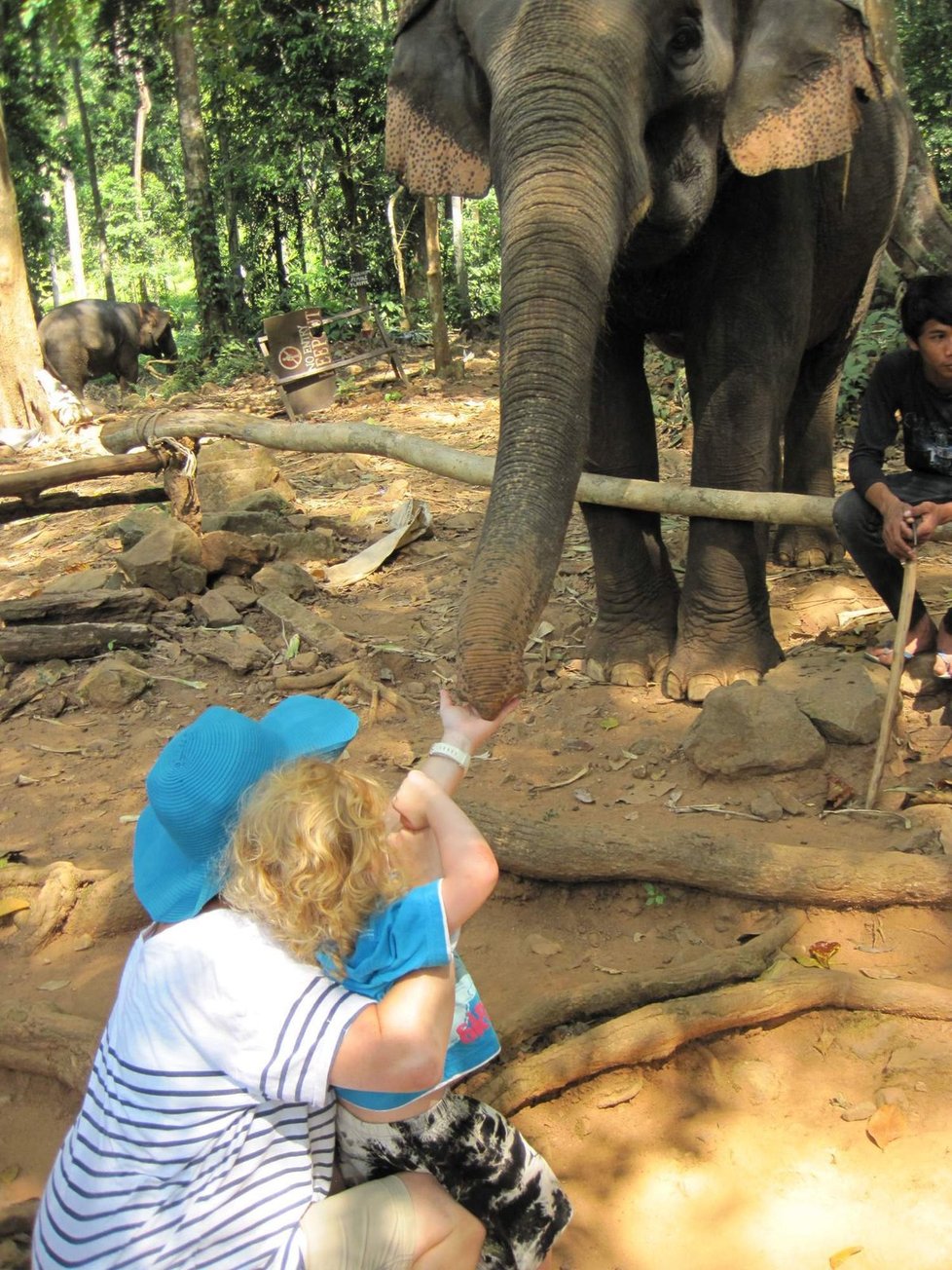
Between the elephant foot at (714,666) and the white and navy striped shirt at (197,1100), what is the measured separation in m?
3.35

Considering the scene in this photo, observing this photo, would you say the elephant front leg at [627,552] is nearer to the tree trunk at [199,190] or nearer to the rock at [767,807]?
the rock at [767,807]

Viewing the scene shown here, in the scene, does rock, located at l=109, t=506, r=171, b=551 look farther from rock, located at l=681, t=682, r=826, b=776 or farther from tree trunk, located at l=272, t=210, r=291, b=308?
tree trunk, located at l=272, t=210, r=291, b=308

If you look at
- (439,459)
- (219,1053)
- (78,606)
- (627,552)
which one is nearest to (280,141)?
(78,606)

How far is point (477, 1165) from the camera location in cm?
220

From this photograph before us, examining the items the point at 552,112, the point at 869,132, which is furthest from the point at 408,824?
the point at 869,132

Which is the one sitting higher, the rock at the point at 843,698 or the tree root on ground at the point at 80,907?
the rock at the point at 843,698

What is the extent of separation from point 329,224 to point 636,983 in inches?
797

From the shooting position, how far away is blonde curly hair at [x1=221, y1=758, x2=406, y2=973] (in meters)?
1.82

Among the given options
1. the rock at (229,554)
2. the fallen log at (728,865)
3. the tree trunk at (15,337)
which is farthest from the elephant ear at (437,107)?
the tree trunk at (15,337)

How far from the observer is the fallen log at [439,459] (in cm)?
453

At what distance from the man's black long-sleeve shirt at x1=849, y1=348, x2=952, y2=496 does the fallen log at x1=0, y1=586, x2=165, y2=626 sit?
146 inches

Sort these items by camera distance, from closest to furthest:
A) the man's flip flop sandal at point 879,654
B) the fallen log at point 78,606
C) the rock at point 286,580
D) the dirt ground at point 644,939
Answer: the dirt ground at point 644,939 < the man's flip flop sandal at point 879,654 < the fallen log at point 78,606 < the rock at point 286,580

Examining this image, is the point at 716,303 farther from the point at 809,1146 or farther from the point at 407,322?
the point at 407,322

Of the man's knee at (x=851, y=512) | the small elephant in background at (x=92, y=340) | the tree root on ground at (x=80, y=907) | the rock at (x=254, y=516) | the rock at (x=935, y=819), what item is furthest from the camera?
the small elephant in background at (x=92, y=340)
